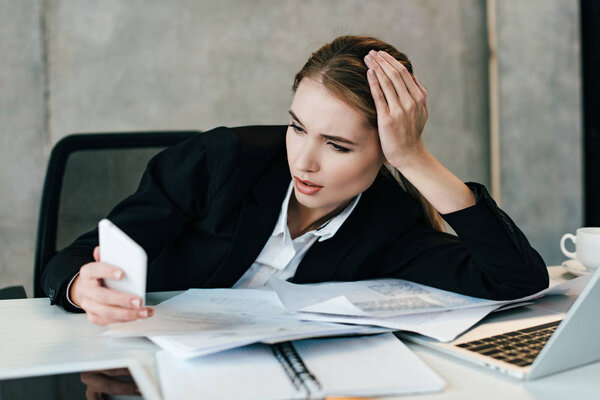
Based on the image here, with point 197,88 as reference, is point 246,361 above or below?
below

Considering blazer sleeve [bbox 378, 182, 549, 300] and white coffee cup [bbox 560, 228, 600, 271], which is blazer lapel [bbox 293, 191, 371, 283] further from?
white coffee cup [bbox 560, 228, 600, 271]

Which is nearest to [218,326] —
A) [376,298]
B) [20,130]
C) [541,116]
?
[376,298]

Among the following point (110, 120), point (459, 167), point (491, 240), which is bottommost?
point (459, 167)

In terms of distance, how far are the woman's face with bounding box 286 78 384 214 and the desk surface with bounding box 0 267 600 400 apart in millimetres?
384

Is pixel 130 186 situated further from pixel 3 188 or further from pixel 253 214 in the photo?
pixel 3 188

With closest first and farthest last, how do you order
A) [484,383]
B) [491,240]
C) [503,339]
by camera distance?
[484,383] → [503,339] → [491,240]

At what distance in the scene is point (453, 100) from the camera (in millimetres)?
2729

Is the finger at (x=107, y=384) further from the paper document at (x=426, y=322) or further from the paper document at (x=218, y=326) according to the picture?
the paper document at (x=426, y=322)

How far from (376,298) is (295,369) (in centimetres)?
29

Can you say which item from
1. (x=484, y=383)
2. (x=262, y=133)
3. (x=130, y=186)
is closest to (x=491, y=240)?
(x=484, y=383)

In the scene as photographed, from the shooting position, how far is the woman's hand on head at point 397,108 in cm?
98

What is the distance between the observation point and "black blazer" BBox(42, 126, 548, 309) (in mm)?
966

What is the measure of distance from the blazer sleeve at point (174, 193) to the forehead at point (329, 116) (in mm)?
171

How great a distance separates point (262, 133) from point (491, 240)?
1.65 ft
